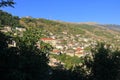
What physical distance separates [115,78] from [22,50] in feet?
35.1

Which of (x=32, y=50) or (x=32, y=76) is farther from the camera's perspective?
(x=32, y=50)

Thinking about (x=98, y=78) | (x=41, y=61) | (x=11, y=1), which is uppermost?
(x=11, y=1)

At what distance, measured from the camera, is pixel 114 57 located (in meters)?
34.7

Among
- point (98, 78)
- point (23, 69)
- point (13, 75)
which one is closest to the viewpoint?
point (13, 75)

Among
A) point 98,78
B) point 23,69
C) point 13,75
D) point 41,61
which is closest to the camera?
point 13,75

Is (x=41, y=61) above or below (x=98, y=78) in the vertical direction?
above

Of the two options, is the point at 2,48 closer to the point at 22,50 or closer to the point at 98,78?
the point at 22,50

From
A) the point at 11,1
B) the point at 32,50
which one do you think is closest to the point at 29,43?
the point at 32,50

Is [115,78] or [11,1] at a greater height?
[11,1]

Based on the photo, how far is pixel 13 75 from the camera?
22.7m

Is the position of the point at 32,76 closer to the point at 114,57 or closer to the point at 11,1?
the point at 11,1

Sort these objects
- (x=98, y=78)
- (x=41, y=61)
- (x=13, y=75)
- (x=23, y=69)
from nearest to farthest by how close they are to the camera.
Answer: (x=13, y=75) → (x=23, y=69) → (x=41, y=61) → (x=98, y=78)

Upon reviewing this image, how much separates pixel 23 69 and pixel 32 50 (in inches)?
139

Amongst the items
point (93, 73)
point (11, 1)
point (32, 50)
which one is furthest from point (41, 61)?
point (93, 73)
